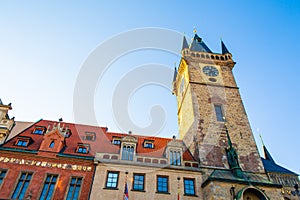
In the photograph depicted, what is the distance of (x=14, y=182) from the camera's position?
15.8m

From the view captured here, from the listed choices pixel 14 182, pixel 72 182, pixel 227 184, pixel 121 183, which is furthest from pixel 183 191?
pixel 14 182

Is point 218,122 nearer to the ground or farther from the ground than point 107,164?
farther from the ground

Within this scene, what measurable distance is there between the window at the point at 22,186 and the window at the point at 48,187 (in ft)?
4.11

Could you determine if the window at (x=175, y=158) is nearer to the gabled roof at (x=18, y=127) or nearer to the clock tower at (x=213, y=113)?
the clock tower at (x=213, y=113)

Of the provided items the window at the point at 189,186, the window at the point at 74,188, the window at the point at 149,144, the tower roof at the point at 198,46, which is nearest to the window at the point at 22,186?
the window at the point at 74,188

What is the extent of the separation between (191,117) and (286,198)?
1161 centimetres

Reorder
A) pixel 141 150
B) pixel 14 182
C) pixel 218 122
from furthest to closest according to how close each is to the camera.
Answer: pixel 218 122, pixel 141 150, pixel 14 182

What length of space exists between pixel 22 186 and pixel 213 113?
18614mm

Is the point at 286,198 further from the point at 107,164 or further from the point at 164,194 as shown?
the point at 107,164

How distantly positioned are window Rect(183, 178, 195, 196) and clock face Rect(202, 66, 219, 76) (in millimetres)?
15009

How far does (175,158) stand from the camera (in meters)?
19.3

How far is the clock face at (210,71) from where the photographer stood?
93.8 feet

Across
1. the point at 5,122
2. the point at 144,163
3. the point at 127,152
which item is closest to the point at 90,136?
the point at 127,152

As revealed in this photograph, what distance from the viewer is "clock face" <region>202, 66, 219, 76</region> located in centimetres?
2859
